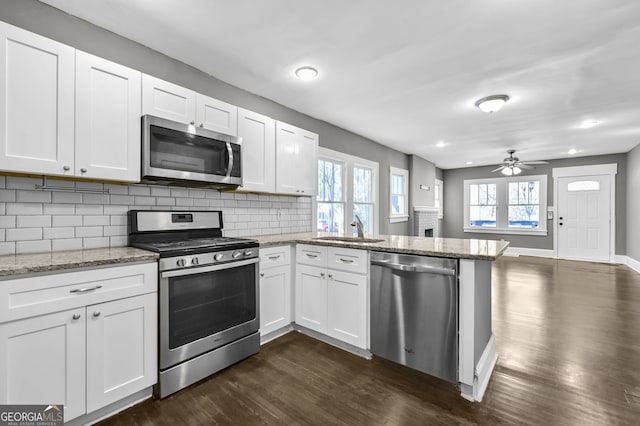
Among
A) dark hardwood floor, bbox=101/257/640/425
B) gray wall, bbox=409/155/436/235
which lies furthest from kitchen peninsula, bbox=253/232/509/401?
gray wall, bbox=409/155/436/235

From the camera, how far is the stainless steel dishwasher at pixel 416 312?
194 cm

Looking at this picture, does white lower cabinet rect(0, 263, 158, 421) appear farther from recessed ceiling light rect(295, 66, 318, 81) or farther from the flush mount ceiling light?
the flush mount ceiling light

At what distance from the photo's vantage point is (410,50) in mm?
2486

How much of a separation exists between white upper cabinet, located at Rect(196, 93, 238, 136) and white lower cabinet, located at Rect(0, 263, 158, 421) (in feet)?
4.36

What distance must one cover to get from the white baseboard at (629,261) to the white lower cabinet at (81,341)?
27.7 feet

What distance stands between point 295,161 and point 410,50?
158 centimetres

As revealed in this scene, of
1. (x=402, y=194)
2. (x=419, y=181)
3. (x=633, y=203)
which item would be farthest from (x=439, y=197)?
(x=633, y=203)

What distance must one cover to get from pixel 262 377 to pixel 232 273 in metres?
0.79

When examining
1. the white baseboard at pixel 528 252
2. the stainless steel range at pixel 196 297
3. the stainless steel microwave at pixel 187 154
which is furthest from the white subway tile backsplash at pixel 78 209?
the white baseboard at pixel 528 252

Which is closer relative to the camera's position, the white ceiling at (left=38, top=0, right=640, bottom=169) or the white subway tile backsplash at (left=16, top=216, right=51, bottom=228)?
the white subway tile backsplash at (left=16, top=216, right=51, bottom=228)

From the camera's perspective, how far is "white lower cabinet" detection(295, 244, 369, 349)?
7.87 ft

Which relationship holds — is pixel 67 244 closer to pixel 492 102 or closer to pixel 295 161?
pixel 295 161

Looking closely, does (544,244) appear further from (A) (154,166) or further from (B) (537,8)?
(A) (154,166)

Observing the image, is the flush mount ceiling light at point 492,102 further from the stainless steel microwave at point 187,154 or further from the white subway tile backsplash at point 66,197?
the white subway tile backsplash at point 66,197
